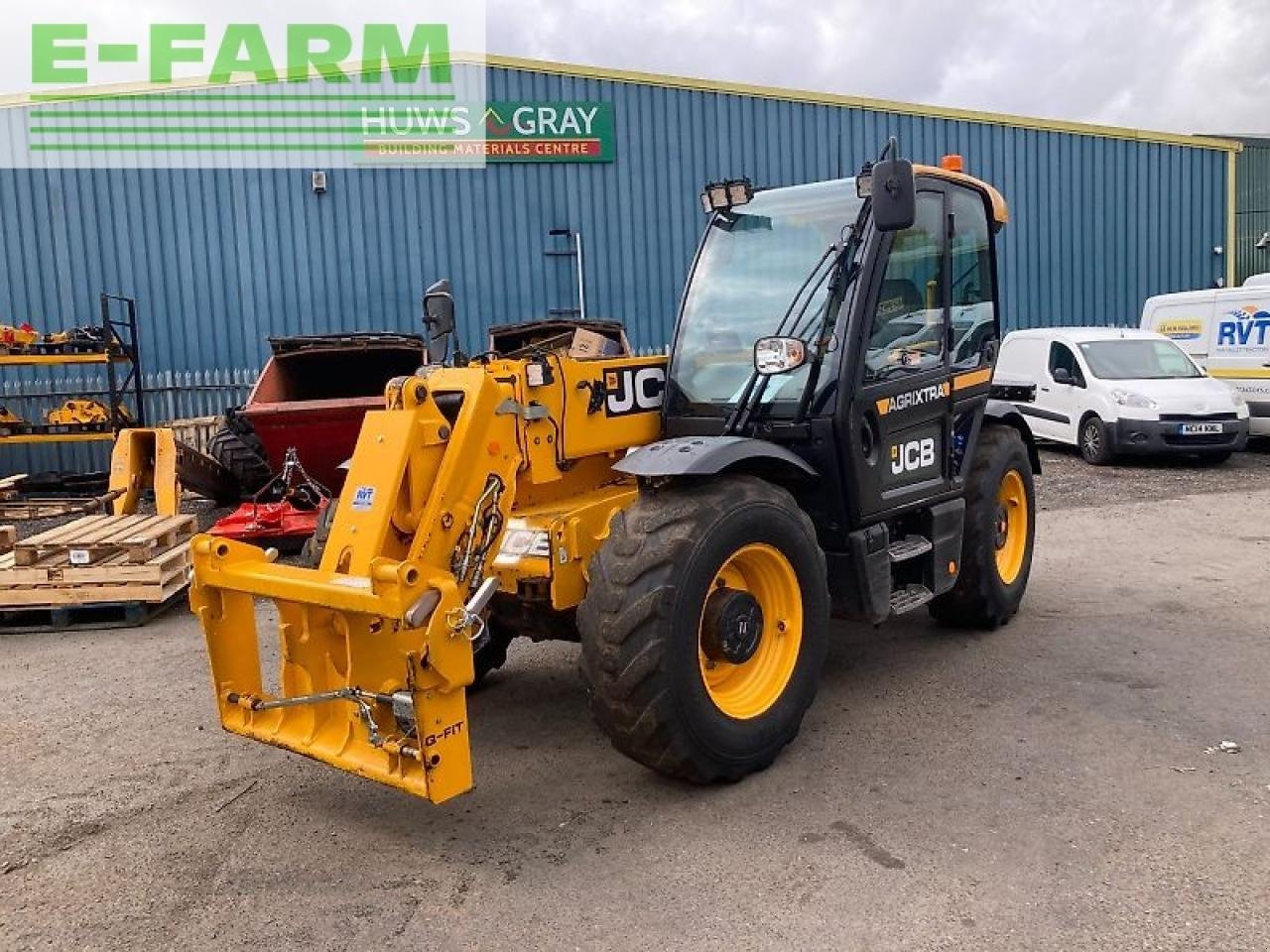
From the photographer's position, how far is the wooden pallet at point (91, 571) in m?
6.81

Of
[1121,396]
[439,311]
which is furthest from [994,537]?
[1121,396]

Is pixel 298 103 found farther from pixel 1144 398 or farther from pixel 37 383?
pixel 1144 398

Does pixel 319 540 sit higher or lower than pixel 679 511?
lower

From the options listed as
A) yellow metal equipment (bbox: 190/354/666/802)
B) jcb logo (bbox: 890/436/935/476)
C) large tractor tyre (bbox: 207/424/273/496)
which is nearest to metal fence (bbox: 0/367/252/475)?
large tractor tyre (bbox: 207/424/273/496)

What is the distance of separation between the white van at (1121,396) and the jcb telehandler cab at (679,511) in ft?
25.0

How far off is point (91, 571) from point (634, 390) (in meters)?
4.18

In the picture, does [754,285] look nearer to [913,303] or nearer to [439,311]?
[913,303]

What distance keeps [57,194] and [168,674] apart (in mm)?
11388

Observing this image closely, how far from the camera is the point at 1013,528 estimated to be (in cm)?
637

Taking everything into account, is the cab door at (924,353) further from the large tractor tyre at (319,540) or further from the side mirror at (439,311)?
the large tractor tyre at (319,540)

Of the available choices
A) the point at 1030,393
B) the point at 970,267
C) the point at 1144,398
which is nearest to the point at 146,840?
the point at 970,267

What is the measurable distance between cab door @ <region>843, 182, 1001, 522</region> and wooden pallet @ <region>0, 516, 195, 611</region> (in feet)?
15.6

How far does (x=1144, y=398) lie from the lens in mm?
12180

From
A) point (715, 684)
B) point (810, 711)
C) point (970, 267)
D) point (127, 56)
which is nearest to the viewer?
point (715, 684)
